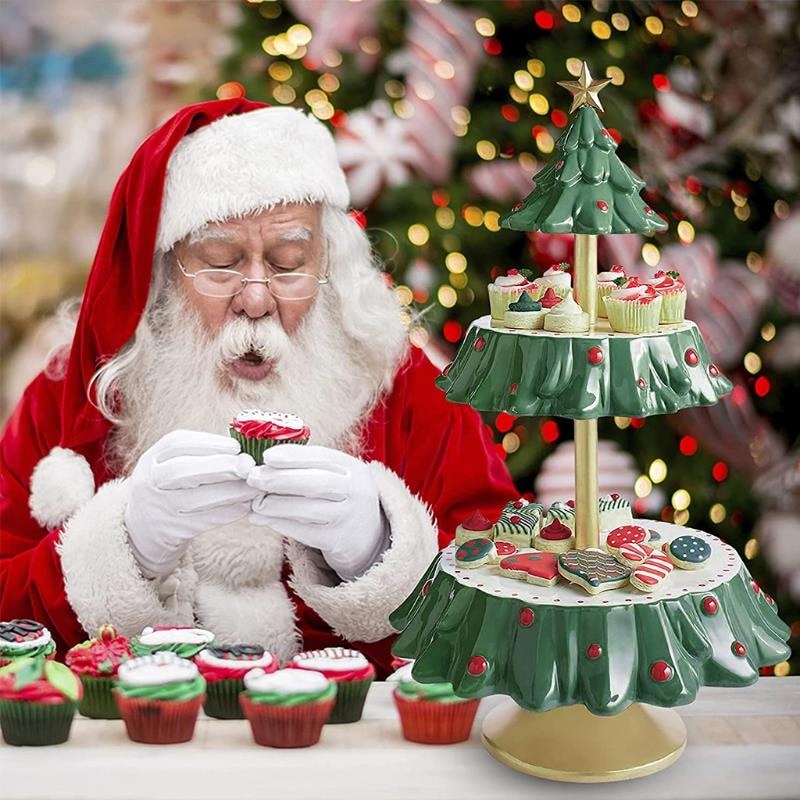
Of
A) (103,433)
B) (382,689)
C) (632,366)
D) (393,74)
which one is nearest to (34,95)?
(393,74)

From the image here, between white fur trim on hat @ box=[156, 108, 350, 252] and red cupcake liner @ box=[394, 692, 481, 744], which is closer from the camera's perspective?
red cupcake liner @ box=[394, 692, 481, 744]

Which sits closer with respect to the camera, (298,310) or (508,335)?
(508,335)

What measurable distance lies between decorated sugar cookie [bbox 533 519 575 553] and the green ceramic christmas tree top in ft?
1.23

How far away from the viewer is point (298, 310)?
1916 mm

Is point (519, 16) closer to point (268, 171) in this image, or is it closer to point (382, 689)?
point (268, 171)

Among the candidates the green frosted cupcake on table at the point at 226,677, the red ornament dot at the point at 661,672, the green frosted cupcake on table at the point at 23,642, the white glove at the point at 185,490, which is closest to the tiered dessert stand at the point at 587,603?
the red ornament dot at the point at 661,672

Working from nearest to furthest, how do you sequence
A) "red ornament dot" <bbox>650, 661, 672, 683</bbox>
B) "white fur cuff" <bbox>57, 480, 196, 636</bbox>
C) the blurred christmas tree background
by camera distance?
"red ornament dot" <bbox>650, 661, 672, 683</bbox>, "white fur cuff" <bbox>57, 480, 196, 636</bbox>, the blurred christmas tree background

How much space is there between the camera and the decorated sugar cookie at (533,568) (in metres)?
1.30

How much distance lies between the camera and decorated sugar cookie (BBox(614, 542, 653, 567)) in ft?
4.31

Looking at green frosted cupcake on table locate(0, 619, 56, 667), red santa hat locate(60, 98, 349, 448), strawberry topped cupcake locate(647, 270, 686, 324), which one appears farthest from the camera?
red santa hat locate(60, 98, 349, 448)

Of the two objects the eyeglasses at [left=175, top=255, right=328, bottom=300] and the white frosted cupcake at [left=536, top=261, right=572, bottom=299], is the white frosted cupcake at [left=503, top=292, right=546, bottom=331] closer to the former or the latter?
the white frosted cupcake at [left=536, top=261, right=572, bottom=299]

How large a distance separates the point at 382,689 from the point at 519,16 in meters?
1.52

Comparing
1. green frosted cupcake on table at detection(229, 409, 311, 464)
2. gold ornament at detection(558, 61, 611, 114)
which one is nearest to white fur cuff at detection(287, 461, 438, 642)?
green frosted cupcake on table at detection(229, 409, 311, 464)

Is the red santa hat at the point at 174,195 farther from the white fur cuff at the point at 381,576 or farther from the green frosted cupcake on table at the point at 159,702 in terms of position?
the green frosted cupcake on table at the point at 159,702
